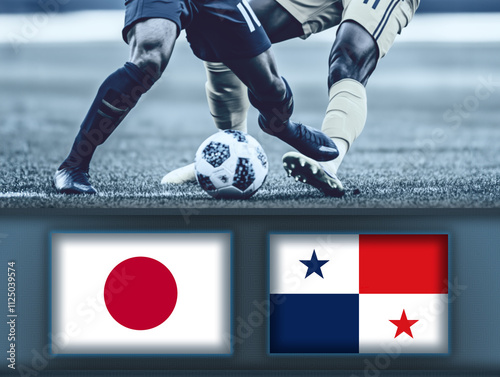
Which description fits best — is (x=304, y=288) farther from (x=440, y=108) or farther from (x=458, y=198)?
(x=440, y=108)

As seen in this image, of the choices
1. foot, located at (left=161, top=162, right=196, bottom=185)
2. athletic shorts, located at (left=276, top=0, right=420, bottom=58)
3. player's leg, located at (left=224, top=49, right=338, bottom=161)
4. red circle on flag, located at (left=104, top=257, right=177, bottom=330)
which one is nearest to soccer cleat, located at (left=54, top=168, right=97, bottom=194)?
foot, located at (left=161, top=162, right=196, bottom=185)

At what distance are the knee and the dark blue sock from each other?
0.80 meters

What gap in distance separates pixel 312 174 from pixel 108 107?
83 cm

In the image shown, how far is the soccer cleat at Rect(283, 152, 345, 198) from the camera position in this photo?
2.90 meters

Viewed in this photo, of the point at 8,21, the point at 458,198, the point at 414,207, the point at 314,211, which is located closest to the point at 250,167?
the point at 314,211

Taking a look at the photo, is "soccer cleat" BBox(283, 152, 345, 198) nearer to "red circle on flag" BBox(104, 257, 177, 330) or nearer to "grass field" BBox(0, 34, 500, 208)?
"grass field" BBox(0, 34, 500, 208)

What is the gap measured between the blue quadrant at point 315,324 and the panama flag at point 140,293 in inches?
7.3

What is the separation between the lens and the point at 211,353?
2557mm

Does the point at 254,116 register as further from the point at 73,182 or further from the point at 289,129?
the point at 73,182

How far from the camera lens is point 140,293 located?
2.52 meters

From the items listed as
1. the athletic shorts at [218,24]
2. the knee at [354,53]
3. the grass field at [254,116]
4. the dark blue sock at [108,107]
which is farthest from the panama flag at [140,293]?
the knee at [354,53]

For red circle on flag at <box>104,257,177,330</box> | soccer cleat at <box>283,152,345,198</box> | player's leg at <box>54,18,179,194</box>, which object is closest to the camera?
red circle on flag at <box>104,257,177,330</box>

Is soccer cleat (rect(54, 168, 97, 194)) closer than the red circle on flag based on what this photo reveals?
No

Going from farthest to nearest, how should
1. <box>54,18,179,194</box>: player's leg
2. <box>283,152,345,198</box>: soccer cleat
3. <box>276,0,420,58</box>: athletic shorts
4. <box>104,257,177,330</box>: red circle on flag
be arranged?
<box>276,0,420,58</box>: athletic shorts
<box>283,152,345,198</box>: soccer cleat
<box>54,18,179,194</box>: player's leg
<box>104,257,177,330</box>: red circle on flag
